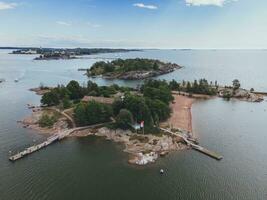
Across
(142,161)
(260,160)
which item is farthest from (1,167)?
(260,160)

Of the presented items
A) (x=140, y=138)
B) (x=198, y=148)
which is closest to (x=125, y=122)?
(x=140, y=138)

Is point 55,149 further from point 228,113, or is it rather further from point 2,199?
point 228,113

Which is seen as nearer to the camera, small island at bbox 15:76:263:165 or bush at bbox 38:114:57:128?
small island at bbox 15:76:263:165

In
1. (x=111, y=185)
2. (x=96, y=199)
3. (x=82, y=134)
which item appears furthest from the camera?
(x=82, y=134)

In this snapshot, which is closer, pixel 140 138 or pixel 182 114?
pixel 140 138

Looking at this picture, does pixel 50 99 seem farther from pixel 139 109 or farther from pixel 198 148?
pixel 198 148

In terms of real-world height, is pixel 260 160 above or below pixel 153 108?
below

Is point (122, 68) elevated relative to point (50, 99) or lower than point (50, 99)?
elevated

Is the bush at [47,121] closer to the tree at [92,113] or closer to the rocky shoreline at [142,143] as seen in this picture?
the tree at [92,113]

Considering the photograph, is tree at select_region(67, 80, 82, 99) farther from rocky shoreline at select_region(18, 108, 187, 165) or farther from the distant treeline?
the distant treeline

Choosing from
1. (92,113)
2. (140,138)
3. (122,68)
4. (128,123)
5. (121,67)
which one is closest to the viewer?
(140,138)

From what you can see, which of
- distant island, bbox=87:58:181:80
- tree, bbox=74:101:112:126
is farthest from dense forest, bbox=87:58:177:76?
tree, bbox=74:101:112:126
